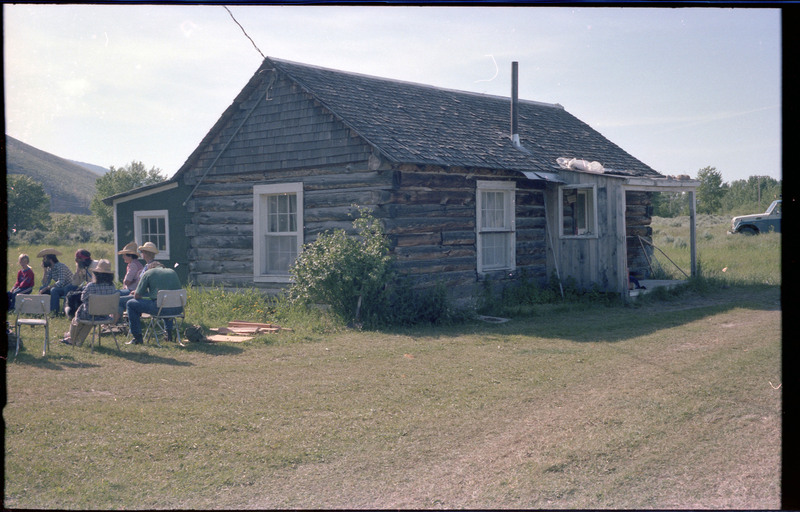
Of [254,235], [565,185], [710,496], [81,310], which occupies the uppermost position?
[565,185]

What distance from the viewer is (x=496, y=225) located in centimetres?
1525

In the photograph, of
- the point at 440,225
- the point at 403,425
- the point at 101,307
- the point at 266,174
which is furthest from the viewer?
Answer: the point at 266,174

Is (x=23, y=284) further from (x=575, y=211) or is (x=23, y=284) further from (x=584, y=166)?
(x=575, y=211)

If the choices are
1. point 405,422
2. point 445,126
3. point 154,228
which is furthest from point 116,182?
point 405,422

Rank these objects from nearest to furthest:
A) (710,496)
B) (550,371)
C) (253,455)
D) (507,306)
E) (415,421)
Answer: (710,496) < (253,455) < (415,421) < (550,371) < (507,306)

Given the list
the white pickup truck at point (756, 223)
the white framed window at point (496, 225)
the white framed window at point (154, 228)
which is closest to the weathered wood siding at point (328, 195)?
the white framed window at point (496, 225)

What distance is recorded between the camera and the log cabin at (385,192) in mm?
13445

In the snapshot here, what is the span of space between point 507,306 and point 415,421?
27.6 ft

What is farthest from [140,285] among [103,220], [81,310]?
[103,220]

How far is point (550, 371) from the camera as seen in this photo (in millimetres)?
8180

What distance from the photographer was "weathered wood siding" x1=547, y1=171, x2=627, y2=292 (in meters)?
14.4

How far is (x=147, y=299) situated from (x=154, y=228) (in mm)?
7248

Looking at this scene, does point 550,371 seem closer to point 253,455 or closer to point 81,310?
point 253,455

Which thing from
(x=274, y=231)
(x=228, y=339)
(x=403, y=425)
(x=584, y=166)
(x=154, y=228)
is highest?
(x=584, y=166)
